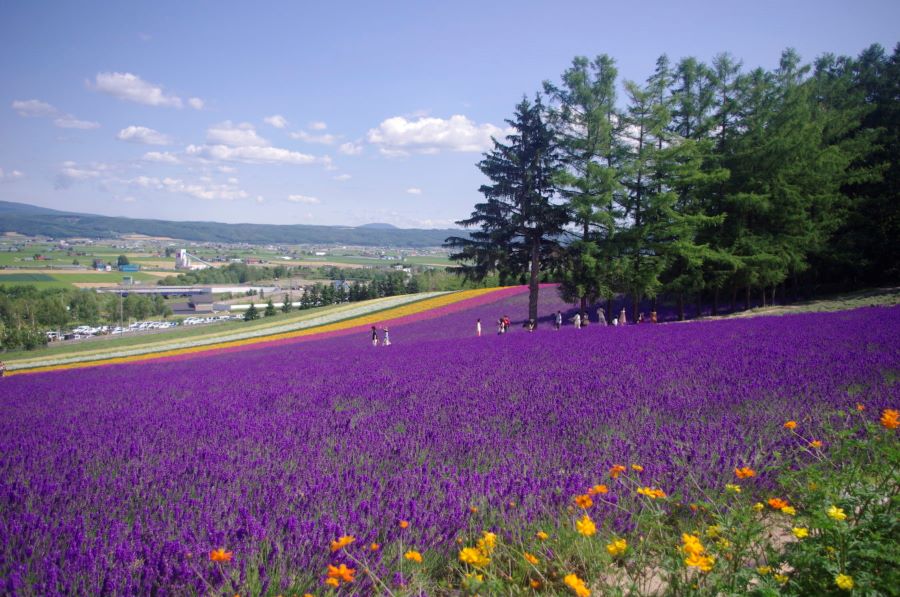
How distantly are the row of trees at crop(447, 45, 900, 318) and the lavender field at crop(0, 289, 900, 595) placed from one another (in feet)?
46.6

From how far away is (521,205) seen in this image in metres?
24.7

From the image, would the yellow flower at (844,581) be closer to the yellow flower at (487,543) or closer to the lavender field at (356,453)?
the lavender field at (356,453)

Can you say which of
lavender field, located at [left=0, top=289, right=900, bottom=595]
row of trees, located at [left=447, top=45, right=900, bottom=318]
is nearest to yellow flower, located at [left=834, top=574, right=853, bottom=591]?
lavender field, located at [left=0, top=289, right=900, bottom=595]

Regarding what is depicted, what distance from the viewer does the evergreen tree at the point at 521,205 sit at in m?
24.2

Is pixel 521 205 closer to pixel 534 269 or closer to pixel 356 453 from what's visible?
pixel 534 269

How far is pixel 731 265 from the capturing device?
927 inches

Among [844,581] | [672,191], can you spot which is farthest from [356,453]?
[672,191]

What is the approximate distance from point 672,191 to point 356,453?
20724 millimetres

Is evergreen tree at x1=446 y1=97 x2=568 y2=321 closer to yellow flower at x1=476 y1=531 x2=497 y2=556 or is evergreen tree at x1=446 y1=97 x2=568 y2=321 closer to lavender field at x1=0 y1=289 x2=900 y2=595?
lavender field at x1=0 y1=289 x2=900 y2=595

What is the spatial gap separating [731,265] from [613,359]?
1760cm

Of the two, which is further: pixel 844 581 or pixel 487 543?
pixel 487 543

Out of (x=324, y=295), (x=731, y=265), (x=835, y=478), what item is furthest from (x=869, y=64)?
(x=324, y=295)

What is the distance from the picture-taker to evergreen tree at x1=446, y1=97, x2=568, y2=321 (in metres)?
24.2

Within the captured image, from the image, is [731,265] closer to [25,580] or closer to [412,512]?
[412,512]
